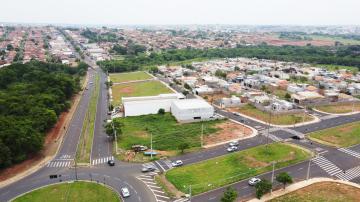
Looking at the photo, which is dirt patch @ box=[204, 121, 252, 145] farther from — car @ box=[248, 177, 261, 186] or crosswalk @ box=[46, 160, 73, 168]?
crosswalk @ box=[46, 160, 73, 168]

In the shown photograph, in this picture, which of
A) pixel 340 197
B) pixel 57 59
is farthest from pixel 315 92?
pixel 57 59

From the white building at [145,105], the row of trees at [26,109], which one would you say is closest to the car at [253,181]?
the row of trees at [26,109]

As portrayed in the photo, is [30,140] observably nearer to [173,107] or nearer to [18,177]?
[18,177]

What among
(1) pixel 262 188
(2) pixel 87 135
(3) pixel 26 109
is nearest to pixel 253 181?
(1) pixel 262 188

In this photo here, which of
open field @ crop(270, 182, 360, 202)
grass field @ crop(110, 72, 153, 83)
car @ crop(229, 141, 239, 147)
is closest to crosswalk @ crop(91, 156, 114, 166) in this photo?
car @ crop(229, 141, 239, 147)

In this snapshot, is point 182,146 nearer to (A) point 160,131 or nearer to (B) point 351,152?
(A) point 160,131

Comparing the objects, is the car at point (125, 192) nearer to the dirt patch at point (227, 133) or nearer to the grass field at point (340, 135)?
the dirt patch at point (227, 133)
